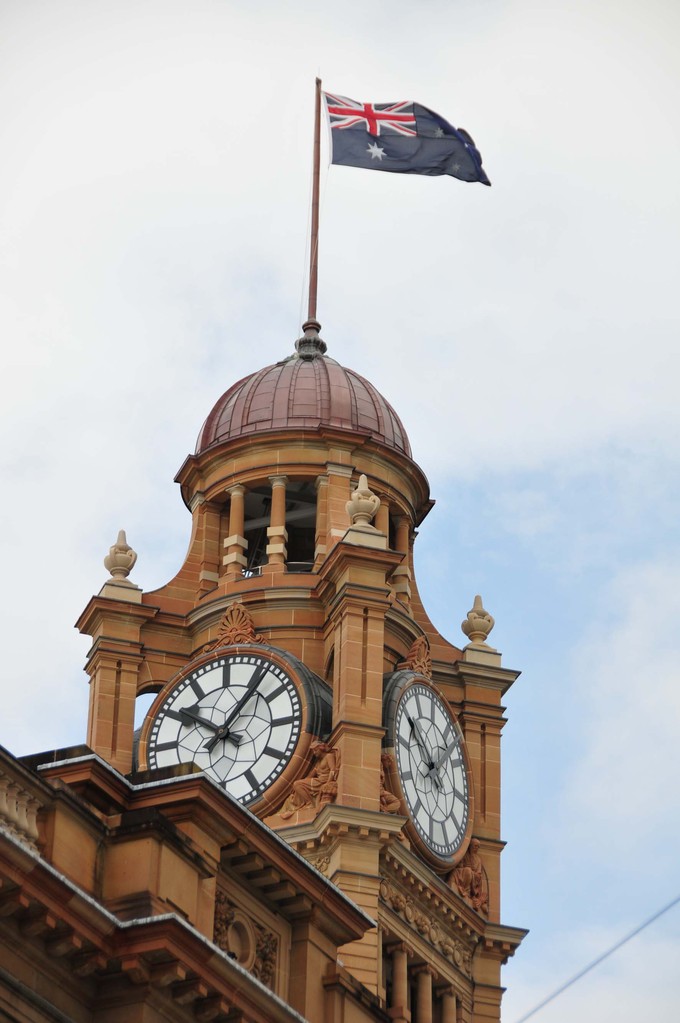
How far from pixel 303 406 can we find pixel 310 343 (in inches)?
154

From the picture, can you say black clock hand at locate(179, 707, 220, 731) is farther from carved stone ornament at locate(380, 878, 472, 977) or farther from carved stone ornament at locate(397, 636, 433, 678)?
carved stone ornament at locate(380, 878, 472, 977)

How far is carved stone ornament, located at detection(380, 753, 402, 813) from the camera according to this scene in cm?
5450

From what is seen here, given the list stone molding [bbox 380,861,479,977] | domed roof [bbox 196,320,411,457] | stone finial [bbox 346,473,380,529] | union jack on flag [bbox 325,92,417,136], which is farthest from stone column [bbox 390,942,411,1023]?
union jack on flag [bbox 325,92,417,136]

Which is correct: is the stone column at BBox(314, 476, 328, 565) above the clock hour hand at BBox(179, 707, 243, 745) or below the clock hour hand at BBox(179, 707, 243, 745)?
above

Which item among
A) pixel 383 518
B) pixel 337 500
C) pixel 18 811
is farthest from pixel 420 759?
pixel 18 811

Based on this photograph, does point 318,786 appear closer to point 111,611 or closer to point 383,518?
point 111,611

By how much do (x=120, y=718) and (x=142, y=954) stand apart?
26.9 meters

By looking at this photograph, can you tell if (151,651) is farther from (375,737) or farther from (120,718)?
(375,737)

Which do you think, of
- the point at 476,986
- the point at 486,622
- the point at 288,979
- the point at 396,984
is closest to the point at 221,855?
the point at 288,979

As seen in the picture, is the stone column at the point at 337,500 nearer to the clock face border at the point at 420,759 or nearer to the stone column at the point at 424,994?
the clock face border at the point at 420,759

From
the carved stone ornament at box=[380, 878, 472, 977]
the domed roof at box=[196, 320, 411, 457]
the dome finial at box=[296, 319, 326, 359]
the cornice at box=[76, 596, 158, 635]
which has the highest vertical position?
the dome finial at box=[296, 319, 326, 359]

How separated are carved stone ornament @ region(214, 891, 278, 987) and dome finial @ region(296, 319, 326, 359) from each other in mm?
30537

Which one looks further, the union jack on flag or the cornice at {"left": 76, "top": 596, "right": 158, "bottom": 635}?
the union jack on flag

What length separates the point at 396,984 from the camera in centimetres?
5344
